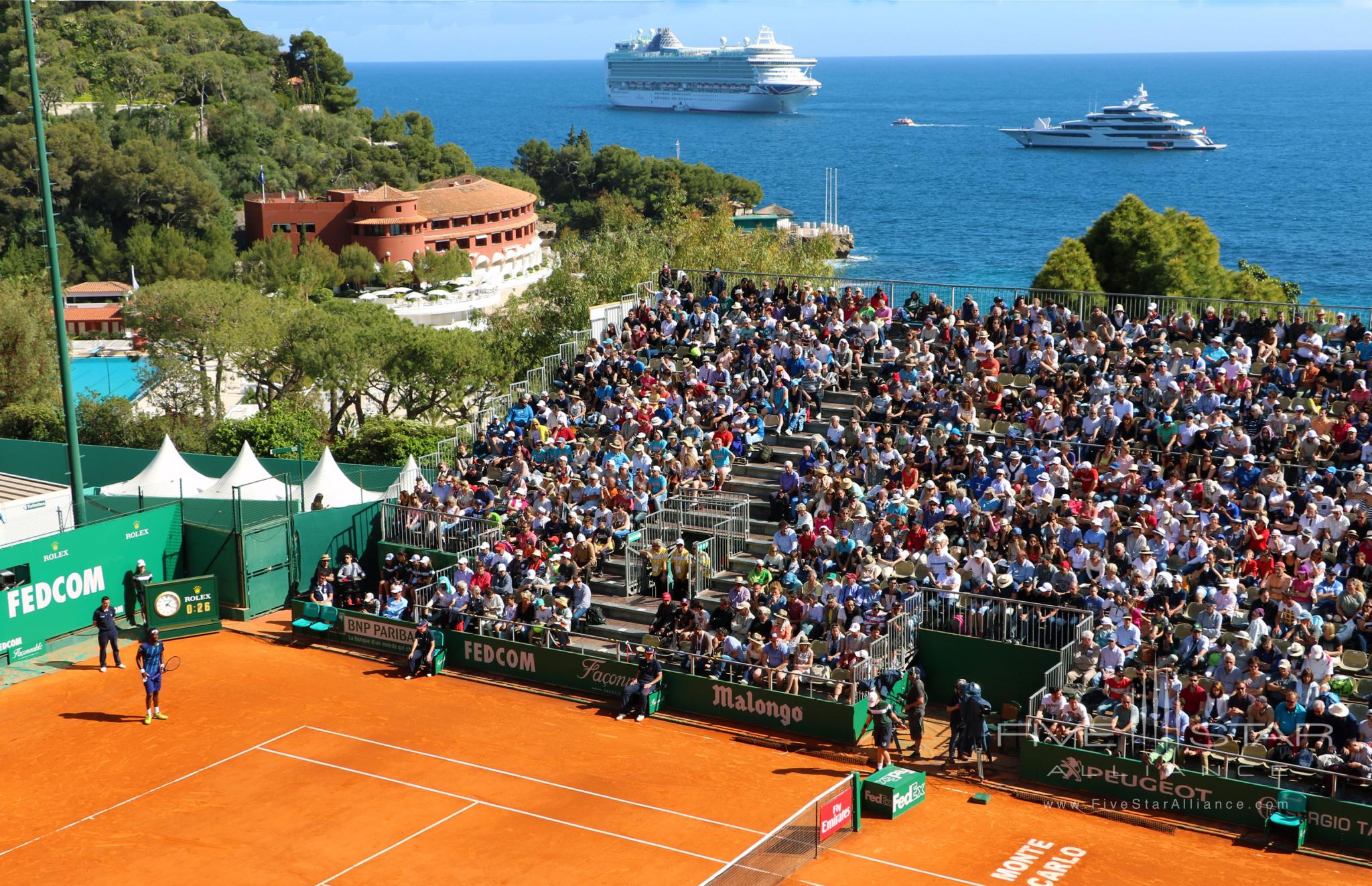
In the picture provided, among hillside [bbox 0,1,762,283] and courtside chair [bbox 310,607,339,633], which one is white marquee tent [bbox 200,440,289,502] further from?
hillside [bbox 0,1,762,283]

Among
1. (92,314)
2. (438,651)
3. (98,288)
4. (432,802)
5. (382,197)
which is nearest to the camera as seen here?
(432,802)

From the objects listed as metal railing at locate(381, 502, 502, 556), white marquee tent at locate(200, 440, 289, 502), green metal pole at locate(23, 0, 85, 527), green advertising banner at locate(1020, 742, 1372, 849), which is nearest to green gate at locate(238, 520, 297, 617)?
metal railing at locate(381, 502, 502, 556)

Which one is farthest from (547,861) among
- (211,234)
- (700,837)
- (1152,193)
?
(1152,193)

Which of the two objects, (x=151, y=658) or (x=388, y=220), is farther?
(x=388, y=220)

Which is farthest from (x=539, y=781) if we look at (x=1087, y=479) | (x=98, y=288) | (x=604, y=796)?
(x=98, y=288)

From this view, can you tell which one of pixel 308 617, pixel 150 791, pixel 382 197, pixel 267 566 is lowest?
pixel 150 791

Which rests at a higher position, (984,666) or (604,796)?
(984,666)

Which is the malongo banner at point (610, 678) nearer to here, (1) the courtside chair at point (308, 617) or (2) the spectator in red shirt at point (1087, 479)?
(1) the courtside chair at point (308, 617)

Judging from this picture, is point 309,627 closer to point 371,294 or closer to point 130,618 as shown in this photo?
point 130,618

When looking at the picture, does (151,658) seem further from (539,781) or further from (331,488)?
(331,488)
